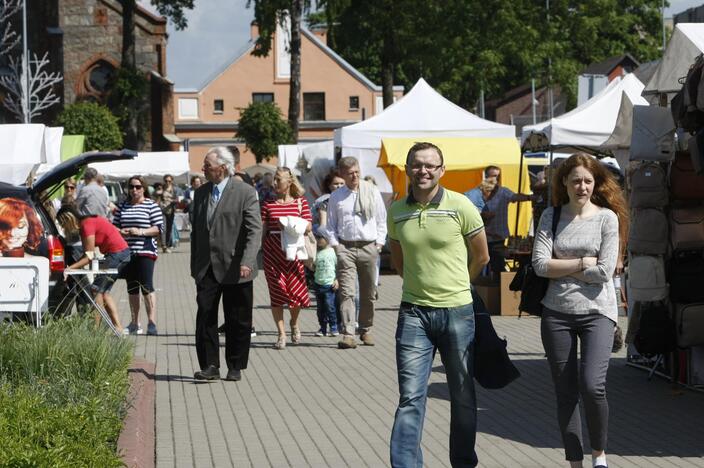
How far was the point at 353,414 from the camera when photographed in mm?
9867

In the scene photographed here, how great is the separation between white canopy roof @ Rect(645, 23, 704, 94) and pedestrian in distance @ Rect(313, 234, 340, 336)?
15.5 ft

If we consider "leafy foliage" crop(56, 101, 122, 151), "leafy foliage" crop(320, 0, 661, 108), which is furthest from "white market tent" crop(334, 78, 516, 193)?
"leafy foliage" crop(56, 101, 122, 151)

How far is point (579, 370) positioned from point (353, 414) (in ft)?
9.05

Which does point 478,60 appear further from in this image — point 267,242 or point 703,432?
point 703,432

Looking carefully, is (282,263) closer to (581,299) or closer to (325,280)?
(325,280)

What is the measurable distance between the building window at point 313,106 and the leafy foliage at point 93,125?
22892mm

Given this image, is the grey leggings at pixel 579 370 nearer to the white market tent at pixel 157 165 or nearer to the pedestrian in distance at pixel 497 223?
the pedestrian in distance at pixel 497 223

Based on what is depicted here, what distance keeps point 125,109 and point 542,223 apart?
A: 184ft

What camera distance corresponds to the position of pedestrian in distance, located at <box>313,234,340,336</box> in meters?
14.8

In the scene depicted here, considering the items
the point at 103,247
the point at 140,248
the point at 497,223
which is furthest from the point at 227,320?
the point at 497,223

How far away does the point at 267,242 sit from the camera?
14.0 metres

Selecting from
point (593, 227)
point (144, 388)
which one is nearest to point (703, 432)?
point (593, 227)

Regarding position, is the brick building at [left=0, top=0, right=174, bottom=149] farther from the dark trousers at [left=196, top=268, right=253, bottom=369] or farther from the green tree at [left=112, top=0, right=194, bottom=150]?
the dark trousers at [left=196, top=268, right=253, bottom=369]

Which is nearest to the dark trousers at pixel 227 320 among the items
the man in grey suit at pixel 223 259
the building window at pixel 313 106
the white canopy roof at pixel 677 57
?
the man in grey suit at pixel 223 259
